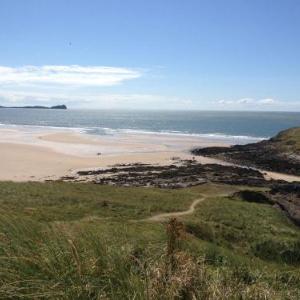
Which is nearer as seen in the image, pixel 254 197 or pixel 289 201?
pixel 289 201

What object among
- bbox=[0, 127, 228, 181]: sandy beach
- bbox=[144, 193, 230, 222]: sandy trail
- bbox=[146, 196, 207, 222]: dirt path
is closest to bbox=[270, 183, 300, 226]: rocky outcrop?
bbox=[144, 193, 230, 222]: sandy trail

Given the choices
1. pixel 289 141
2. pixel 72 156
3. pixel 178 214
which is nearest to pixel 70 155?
pixel 72 156

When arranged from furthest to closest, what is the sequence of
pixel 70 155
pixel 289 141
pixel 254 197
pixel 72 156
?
pixel 289 141
pixel 70 155
pixel 72 156
pixel 254 197

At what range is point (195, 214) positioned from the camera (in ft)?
94.1

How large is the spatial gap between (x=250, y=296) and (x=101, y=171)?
52087mm

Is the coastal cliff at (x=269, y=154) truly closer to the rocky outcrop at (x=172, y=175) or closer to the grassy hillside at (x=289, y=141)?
the grassy hillside at (x=289, y=141)

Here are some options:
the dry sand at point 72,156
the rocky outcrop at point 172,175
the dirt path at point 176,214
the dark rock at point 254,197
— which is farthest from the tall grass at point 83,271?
the dry sand at point 72,156

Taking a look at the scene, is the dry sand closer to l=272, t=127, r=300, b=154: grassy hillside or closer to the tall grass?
l=272, t=127, r=300, b=154: grassy hillside

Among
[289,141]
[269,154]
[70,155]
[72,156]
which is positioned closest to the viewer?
[72,156]

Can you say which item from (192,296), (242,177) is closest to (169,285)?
(192,296)

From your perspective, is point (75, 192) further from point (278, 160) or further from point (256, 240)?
point (278, 160)

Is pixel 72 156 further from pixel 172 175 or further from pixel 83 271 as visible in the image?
pixel 83 271

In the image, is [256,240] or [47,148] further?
[47,148]

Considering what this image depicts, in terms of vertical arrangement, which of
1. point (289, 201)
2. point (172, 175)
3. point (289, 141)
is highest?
point (289, 141)
